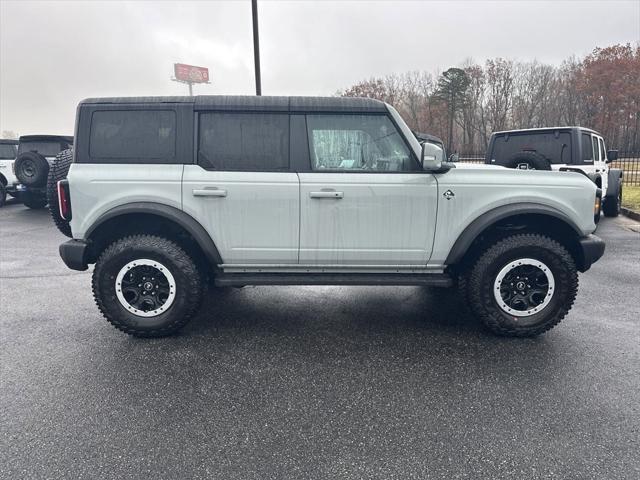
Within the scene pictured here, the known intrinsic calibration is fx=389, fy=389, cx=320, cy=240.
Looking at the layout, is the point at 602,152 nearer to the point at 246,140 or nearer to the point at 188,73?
the point at 246,140

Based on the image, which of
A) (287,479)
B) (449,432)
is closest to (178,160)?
(287,479)

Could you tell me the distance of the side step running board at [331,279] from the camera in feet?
11.1

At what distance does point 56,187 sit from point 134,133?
3.39 feet

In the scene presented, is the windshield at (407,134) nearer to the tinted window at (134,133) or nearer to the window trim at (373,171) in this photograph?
the window trim at (373,171)

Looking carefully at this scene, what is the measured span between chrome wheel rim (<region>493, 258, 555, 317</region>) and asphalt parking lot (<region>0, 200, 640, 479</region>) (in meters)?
0.29

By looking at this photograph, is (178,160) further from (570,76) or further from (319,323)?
(570,76)

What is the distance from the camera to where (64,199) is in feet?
10.9

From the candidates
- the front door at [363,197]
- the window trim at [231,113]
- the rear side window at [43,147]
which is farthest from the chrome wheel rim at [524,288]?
the rear side window at [43,147]

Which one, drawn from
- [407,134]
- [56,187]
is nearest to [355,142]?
[407,134]

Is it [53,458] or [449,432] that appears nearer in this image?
[53,458]

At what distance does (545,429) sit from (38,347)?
3.82 meters

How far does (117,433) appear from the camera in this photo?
2.22m

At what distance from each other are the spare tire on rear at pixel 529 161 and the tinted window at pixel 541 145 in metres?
0.55

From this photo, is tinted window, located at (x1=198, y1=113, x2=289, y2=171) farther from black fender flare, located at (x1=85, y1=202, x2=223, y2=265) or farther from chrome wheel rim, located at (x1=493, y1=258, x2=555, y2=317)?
chrome wheel rim, located at (x1=493, y1=258, x2=555, y2=317)
